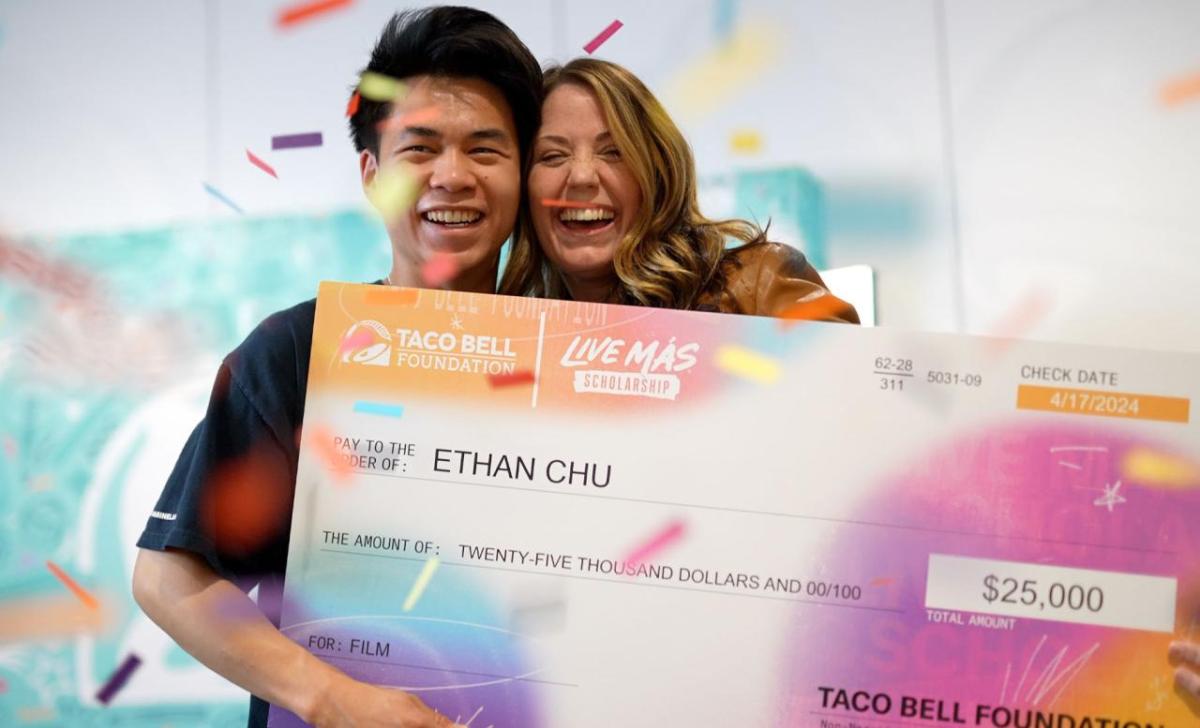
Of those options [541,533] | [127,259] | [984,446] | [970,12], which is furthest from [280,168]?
[984,446]

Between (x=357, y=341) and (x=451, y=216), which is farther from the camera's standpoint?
(x=451, y=216)

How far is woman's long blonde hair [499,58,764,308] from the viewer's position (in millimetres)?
1430

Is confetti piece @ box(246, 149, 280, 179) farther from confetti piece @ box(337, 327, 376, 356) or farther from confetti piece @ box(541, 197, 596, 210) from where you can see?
confetti piece @ box(337, 327, 376, 356)

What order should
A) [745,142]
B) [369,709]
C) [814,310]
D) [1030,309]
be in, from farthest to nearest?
1. [745,142]
2. [1030,309]
3. [814,310]
4. [369,709]

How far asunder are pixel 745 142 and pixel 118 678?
1816mm

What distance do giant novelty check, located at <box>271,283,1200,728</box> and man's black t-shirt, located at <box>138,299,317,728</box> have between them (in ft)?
0.23

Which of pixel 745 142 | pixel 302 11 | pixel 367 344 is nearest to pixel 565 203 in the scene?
pixel 367 344

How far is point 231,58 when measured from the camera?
8.70ft

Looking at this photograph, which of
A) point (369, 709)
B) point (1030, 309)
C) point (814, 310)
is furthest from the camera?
point (1030, 309)

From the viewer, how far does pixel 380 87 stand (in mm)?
1453

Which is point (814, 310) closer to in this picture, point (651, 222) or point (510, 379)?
point (651, 222)
